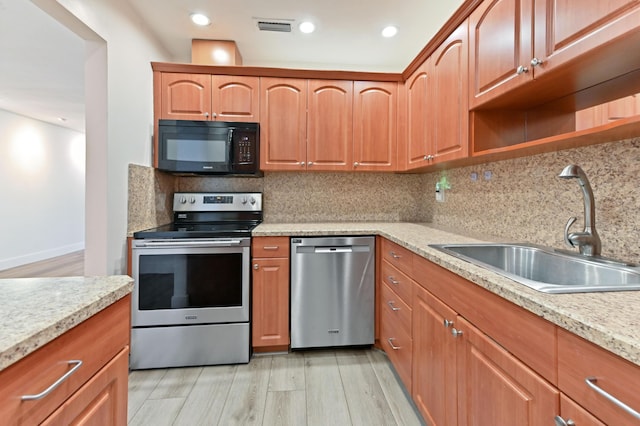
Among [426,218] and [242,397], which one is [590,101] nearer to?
[426,218]

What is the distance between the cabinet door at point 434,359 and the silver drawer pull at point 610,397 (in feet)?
1.71

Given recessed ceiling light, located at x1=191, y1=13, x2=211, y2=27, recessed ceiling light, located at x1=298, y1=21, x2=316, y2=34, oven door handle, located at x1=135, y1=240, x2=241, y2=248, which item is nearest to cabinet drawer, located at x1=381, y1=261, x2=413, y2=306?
oven door handle, located at x1=135, y1=240, x2=241, y2=248

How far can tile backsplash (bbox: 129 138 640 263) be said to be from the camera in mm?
1138

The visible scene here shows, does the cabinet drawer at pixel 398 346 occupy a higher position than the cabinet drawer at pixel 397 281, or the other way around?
the cabinet drawer at pixel 397 281

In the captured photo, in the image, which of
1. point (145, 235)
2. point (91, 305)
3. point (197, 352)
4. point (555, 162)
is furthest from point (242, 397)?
point (555, 162)

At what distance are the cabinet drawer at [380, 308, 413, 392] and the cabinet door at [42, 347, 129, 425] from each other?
128cm

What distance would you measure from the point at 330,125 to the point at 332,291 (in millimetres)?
1364

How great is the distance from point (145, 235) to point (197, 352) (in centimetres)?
87

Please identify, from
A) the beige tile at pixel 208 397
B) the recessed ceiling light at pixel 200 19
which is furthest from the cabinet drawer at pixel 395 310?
the recessed ceiling light at pixel 200 19

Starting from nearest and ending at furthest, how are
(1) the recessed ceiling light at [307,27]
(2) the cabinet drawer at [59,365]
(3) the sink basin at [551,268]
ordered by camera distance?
(2) the cabinet drawer at [59,365] → (3) the sink basin at [551,268] → (1) the recessed ceiling light at [307,27]

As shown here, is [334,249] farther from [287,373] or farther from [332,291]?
[287,373]

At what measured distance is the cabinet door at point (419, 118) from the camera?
2006 mm

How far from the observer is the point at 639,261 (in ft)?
3.50

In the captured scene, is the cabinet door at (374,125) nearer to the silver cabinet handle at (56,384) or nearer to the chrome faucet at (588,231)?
the chrome faucet at (588,231)
